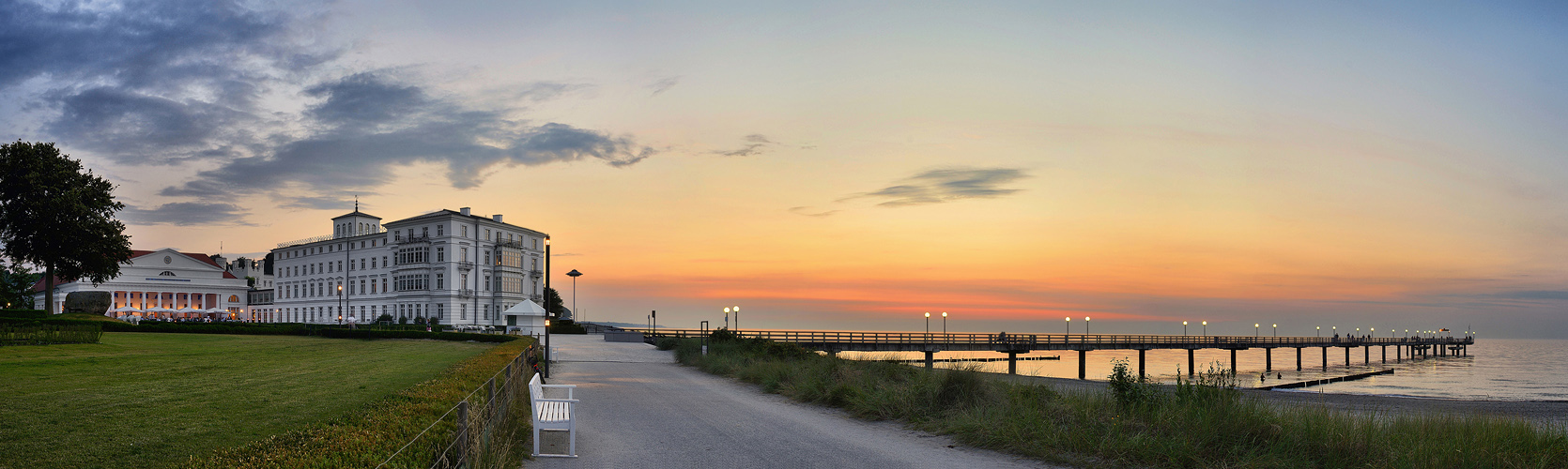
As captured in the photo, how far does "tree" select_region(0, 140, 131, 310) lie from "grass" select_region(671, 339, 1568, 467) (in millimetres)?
49036

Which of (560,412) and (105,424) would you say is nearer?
(560,412)

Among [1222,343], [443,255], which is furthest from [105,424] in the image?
[1222,343]

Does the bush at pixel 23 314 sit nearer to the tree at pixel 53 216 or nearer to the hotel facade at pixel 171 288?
the tree at pixel 53 216

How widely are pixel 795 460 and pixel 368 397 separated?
10.4m

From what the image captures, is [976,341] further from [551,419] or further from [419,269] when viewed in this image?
[551,419]

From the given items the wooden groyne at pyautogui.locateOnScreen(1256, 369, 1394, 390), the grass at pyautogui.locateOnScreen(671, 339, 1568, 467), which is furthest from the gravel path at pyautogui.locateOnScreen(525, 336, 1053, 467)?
the wooden groyne at pyautogui.locateOnScreen(1256, 369, 1394, 390)

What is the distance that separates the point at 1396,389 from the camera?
2035 inches

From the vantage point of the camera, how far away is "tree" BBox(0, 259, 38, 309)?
310 feet

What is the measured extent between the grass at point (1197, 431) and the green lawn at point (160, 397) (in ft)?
32.5

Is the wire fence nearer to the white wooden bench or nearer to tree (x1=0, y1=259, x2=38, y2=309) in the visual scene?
the white wooden bench

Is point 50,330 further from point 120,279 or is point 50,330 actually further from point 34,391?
point 120,279

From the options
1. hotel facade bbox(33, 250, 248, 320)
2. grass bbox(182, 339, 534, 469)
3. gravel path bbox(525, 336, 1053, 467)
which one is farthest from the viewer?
hotel facade bbox(33, 250, 248, 320)

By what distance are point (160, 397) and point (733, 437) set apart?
11.8 metres

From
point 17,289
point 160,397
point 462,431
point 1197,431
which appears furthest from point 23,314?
point 17,289
